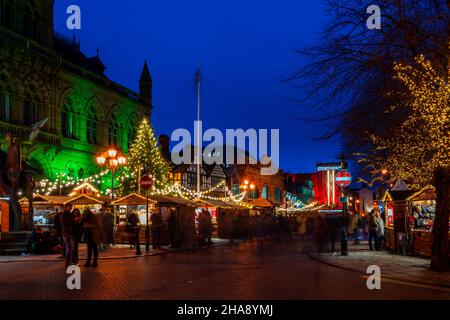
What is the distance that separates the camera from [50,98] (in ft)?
132

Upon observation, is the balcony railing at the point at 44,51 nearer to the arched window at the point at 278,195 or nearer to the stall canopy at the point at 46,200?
the stall canopy at the point at 46,200

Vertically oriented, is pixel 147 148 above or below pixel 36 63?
below

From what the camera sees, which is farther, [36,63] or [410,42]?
[36,63]

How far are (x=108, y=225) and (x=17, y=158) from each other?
225 inches

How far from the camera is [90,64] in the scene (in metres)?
52.3

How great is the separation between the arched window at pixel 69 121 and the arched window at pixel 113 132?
5387 mm

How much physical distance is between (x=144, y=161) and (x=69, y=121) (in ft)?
20.5

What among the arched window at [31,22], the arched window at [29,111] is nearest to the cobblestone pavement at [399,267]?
the arched window at [29,111]

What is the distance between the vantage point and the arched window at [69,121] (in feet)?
140

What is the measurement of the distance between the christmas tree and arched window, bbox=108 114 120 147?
5.76m
